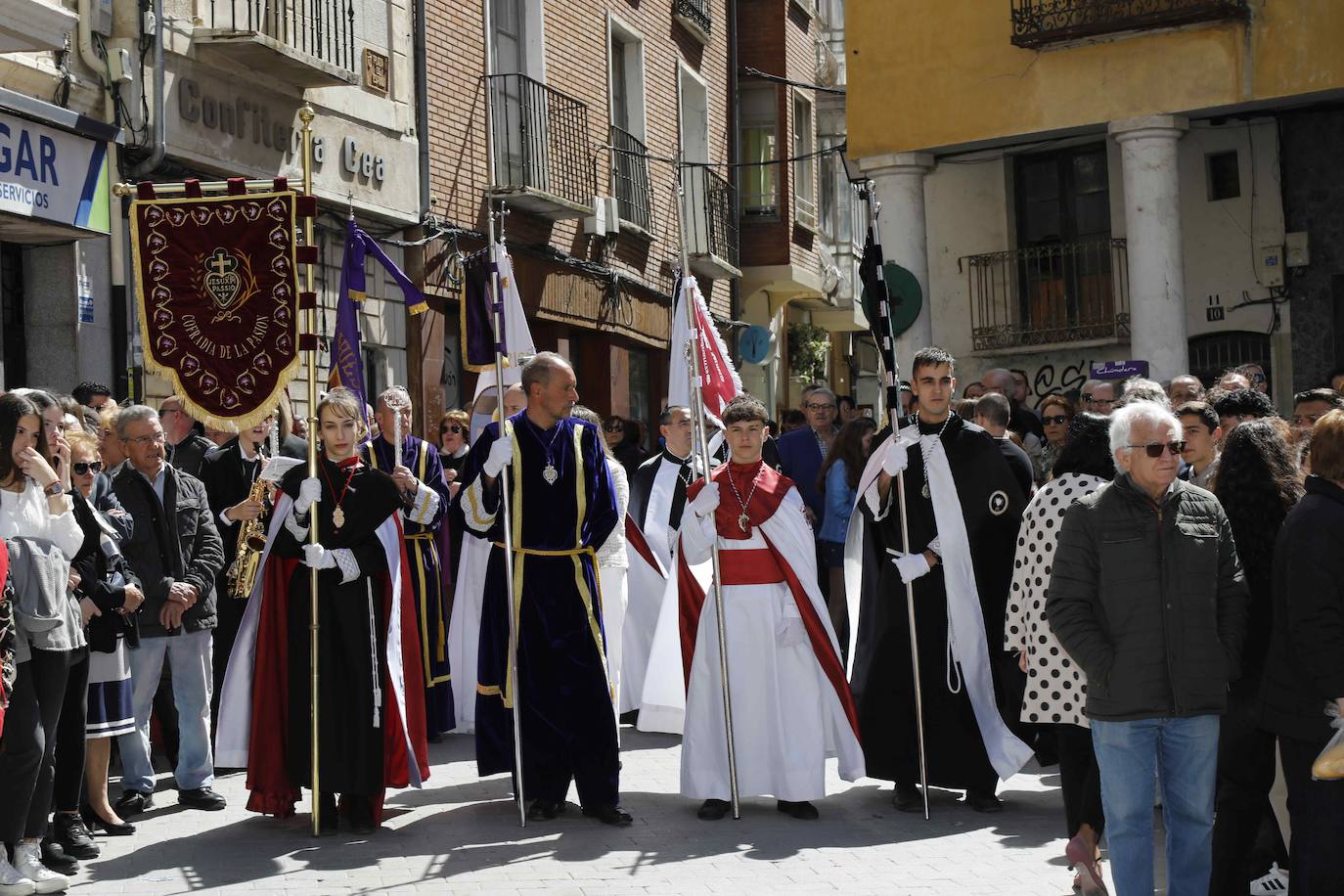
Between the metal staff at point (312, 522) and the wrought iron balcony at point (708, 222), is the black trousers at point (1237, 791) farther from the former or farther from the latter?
the wrought iron balcony at point (708, 222)

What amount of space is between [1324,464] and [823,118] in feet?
82.8

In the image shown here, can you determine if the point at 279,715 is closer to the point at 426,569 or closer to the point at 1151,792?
the point at 426,569

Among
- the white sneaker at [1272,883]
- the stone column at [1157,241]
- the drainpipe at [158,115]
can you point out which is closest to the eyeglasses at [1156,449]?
the white sneaker at [1272,883]

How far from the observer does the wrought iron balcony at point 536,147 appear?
19.1m

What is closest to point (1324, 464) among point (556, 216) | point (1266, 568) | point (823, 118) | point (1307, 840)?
point (1266, 568)

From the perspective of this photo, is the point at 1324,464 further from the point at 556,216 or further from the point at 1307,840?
the point at 556,216

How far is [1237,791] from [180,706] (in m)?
5.14

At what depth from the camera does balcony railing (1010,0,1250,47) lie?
17.9m

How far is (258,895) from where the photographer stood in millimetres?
7145

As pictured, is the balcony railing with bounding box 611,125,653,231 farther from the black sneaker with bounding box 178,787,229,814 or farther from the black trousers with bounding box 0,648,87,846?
the black trousers with bounding box 0,648,87,846

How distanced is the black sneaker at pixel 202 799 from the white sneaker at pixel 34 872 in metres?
1.68

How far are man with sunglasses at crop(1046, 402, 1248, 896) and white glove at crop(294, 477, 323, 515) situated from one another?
12.2 feet

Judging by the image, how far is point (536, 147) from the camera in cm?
1969

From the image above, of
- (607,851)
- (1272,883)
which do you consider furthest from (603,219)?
Result: (1272,883)
